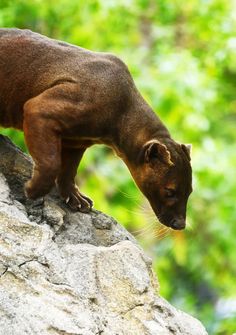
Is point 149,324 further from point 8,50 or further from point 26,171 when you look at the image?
point 8,50

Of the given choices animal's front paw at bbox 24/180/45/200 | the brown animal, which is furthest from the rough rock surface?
the brown animal

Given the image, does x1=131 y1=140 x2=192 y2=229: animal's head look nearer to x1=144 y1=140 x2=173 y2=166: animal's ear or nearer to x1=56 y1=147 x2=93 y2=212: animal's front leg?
x1=144 y1=140 x2=173 y2=166: animal's ear

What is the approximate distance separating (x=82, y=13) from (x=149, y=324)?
21.6 feet

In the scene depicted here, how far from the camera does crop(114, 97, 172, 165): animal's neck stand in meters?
5.98

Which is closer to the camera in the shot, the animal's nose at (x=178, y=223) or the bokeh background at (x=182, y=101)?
the animal's nose at (x=178, y=223)

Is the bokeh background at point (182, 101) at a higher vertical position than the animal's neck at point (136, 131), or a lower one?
lower

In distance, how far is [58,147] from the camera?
220 inches

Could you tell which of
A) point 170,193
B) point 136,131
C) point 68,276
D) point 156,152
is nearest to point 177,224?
point 170,193

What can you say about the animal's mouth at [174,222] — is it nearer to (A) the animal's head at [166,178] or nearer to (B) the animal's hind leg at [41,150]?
(A) the animal's head at [166,178]

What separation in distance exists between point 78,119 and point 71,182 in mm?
559

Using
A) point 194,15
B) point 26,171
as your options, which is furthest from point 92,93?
point 194,15

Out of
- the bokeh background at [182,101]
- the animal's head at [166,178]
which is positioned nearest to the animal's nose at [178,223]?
the animal's head at [166,178]

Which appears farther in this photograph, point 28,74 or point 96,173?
point 96,173

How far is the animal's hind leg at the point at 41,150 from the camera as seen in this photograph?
548 centimetres
